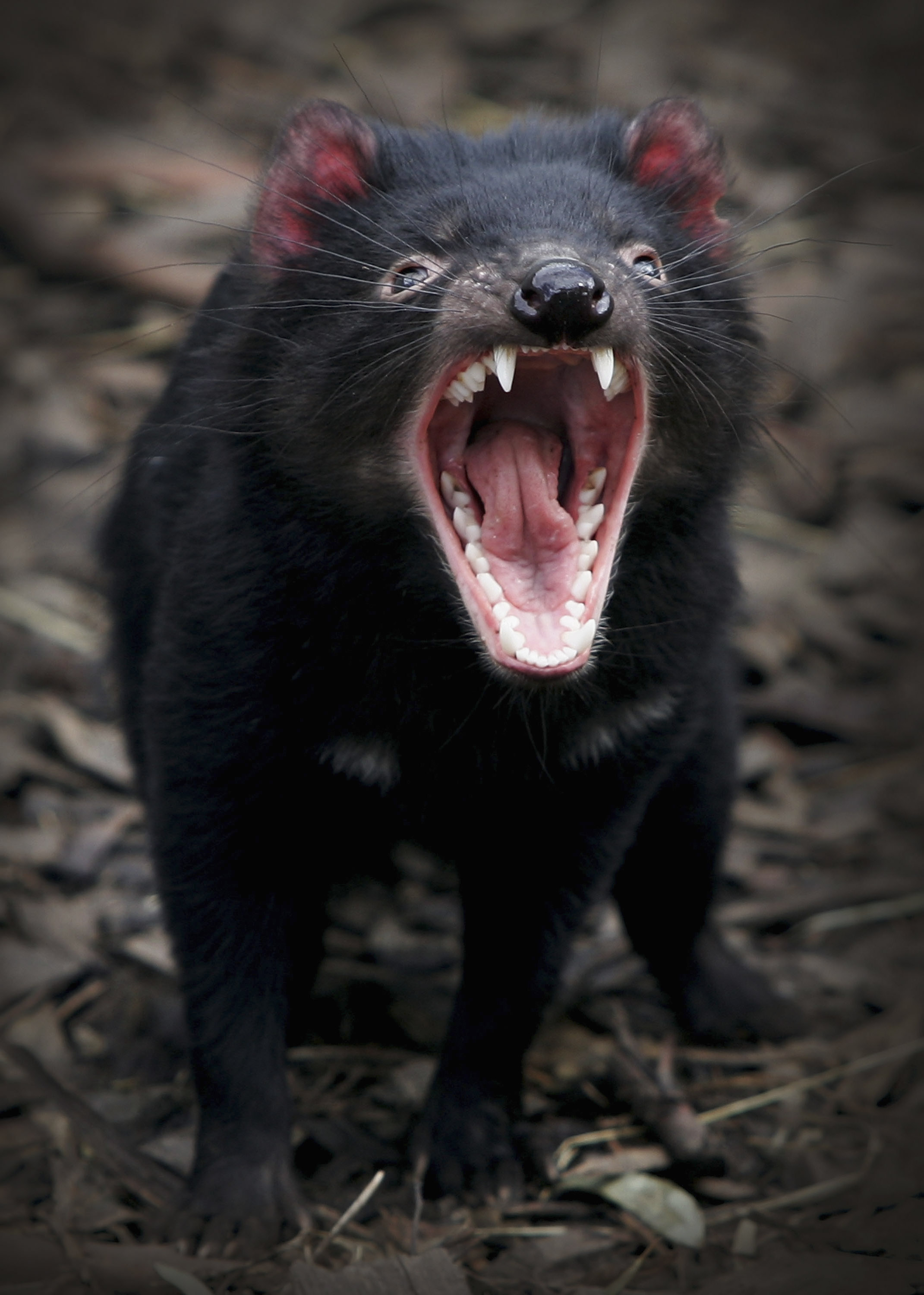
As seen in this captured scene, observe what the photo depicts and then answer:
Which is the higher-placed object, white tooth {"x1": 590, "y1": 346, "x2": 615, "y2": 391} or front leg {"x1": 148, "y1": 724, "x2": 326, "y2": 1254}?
white tooth {"x1": 590, "y1": 346, "x2": 615, "y2": 391}

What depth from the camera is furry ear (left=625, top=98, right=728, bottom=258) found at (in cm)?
258

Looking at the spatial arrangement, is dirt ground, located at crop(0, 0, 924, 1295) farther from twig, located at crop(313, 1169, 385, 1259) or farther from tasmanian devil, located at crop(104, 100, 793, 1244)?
tasmanian devil, located at crop(104, 100, 793, 1244)

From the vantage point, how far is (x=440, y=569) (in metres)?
2.33

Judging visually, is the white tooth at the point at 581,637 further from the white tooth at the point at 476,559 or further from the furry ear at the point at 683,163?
the furry ear at the point at 683,163

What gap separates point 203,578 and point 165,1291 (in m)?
1.20

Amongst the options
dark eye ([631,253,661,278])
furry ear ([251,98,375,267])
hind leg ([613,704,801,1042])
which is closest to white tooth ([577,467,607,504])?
dark eye ([631,253,661,278])

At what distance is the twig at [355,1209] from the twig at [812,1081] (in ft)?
2.53

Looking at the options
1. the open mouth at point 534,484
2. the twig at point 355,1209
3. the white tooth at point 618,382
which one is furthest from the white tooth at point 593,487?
the twig at point 355,1209

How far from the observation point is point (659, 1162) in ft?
9.27

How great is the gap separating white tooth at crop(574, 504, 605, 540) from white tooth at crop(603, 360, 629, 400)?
19cm

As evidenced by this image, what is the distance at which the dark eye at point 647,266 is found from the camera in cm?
240

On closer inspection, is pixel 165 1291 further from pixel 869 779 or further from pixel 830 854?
pixel 869 779

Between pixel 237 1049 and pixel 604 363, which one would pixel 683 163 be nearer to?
pixel 604 363

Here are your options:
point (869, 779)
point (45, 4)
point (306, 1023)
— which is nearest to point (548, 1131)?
point (306, 1023)
